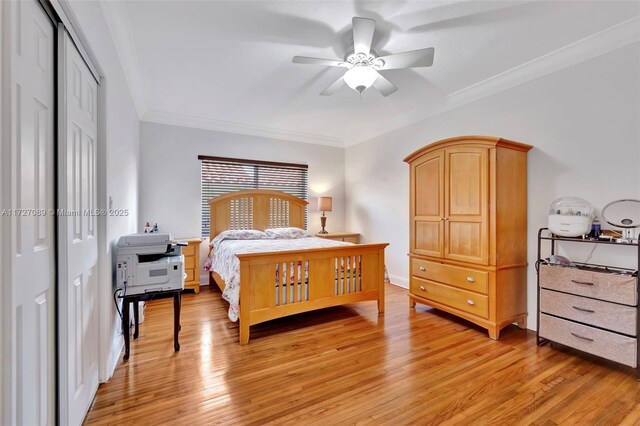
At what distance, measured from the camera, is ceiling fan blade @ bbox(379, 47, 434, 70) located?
2137 mm

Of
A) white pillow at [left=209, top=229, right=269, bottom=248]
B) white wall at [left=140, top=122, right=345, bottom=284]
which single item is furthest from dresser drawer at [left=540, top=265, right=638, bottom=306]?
white wall at [left=140, top=122, right=345, bottom=284]

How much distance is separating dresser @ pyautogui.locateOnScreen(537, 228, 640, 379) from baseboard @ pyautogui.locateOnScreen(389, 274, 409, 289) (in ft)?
6.02

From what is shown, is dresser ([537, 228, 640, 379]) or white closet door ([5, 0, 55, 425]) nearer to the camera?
white closet door ([5, 0, 55, 425])

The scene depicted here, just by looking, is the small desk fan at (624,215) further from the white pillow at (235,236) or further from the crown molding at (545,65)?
the white pillow at (235,236)

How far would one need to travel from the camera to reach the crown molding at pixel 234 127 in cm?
409

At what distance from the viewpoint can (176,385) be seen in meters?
1.87

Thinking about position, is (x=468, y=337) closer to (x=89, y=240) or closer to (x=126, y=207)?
(x=89, y=240)

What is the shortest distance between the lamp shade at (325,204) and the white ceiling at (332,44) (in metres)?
1.78

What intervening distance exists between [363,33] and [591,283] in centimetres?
251

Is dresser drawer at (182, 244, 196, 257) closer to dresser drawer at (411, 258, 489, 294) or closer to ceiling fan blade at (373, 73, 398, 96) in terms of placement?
dresser drawer at (411, 258, 489, 294)

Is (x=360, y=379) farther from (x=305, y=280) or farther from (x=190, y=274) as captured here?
(x=190, y=274)

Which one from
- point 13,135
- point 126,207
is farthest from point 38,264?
point 126,207

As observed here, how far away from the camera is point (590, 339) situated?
83.5 inches

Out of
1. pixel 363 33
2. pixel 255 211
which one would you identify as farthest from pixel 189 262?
pixel 363 33
